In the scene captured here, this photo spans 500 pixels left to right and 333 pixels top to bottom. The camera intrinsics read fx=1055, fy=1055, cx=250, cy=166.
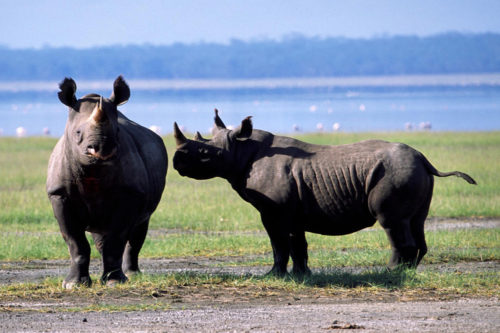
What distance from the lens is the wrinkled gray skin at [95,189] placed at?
10.1 metres

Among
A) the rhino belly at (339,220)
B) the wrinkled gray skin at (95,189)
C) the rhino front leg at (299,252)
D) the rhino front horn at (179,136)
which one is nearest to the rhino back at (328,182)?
the rhino belly at (339,220)

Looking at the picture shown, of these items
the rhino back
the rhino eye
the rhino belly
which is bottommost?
the rhino belly

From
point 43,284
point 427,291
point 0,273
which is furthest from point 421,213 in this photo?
point 0,273

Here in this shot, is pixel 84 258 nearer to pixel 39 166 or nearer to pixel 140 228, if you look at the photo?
pixel 140 228

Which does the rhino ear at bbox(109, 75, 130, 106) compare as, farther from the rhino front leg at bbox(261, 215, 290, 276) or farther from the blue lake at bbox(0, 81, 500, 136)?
the blue lake at bbox(0, 81, 500, 136)

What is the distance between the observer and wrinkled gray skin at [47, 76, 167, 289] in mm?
10133

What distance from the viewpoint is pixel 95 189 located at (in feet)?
33.7

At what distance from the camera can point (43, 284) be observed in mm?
10688

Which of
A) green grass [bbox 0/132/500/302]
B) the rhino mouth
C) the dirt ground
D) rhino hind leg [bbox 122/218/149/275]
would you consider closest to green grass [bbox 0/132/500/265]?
green grass [bbox 0/132/500/302]

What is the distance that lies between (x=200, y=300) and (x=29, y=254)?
4445mm

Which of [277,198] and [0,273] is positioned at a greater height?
[277,198]

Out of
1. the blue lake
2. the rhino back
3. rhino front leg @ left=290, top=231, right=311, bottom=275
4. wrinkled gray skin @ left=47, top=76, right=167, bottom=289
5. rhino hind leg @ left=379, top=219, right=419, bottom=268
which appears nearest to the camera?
wrinkled gray skin @ left=47, top=76, right=167, bottom=289

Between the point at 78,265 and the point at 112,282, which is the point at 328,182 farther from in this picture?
the point at 78,265

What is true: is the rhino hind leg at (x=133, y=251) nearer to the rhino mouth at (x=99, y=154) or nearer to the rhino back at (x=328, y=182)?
the rhino back at (x=328, y=182)
